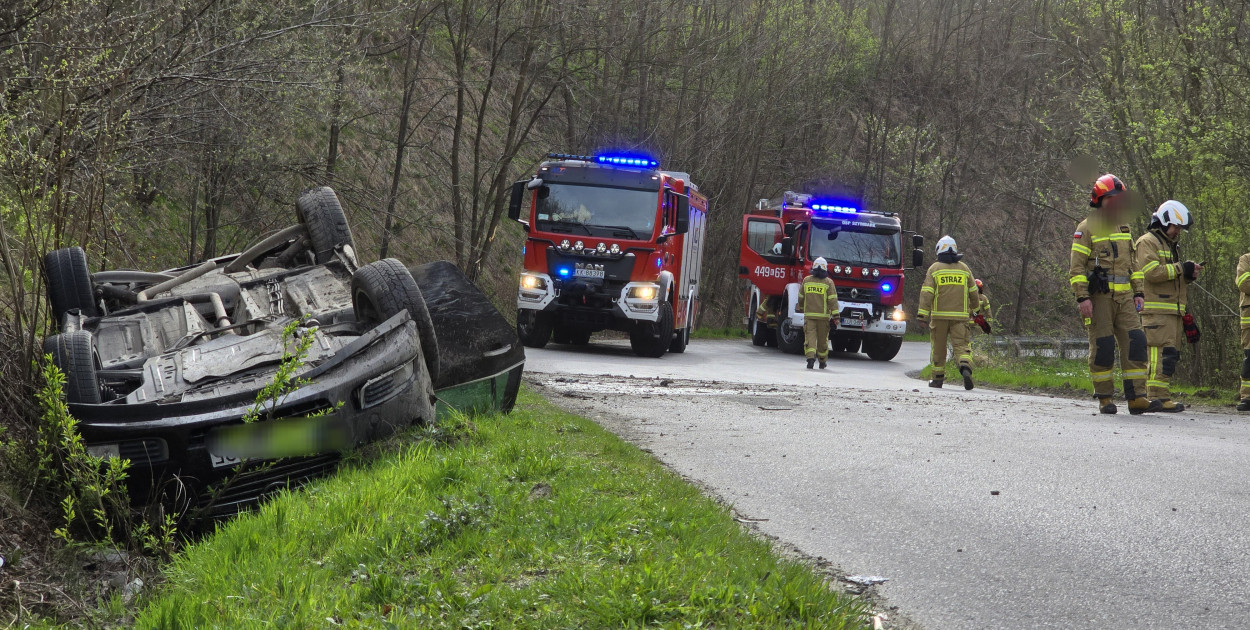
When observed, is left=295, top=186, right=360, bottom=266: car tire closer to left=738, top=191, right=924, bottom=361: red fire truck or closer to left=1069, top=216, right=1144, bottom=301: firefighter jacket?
left=1069, top=216, right=1144, bottom=301: firefighter jacket

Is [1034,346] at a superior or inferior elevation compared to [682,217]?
inferior

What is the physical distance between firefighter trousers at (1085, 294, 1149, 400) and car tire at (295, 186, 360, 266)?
708cm

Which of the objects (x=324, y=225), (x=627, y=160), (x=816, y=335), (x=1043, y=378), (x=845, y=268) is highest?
(x=627, y=160)

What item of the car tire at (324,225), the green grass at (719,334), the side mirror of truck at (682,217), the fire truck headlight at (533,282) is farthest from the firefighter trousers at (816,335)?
the car tire at (324,225)

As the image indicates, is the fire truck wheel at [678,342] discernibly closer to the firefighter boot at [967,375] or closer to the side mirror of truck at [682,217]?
the side mirror of truck at [682,217]

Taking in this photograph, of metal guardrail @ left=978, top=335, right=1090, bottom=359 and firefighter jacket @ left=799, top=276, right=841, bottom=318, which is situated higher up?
firefighter jacket @ left=799, top=276, right=841, bottom=318

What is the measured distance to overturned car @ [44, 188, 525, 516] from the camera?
529 centimetres

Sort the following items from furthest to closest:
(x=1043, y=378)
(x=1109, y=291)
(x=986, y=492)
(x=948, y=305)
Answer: (x=1043, y=378) → (x=948, y=305) → (x=1109, y=291) → (x=986, y=492)

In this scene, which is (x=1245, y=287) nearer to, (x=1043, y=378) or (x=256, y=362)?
(x=1043, y=378)

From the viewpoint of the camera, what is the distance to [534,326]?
18375 mm

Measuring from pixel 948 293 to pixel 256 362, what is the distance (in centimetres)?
977

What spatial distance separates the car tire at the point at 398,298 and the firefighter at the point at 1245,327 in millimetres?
8897

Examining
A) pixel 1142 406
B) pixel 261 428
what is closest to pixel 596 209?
pixel 1142 406

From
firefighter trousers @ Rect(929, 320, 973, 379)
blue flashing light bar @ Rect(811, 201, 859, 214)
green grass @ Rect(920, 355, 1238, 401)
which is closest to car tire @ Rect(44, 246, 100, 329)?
firefighter trousers @ Rect(929, 320, 973, 379)
